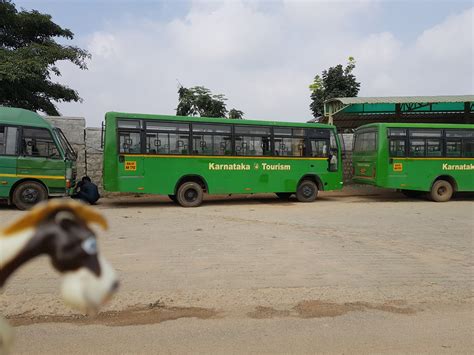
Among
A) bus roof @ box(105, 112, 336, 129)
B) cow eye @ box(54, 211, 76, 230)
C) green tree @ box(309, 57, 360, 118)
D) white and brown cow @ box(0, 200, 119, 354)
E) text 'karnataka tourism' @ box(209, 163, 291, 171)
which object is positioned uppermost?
green tree @ box(309, 57, 360, 118)

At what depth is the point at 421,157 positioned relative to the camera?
14594 mm

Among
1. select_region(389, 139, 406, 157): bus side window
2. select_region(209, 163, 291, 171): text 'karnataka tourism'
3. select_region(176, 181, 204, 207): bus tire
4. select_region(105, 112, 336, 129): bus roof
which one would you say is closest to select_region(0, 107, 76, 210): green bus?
select_region(105, 112, 336, 129): bus roof

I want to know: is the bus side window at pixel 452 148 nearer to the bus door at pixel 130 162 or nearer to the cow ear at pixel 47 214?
the bus door at pixel 130 162

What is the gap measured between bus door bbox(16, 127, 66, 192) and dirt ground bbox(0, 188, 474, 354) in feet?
11.7

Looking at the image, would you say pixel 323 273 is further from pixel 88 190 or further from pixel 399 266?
pixel 88 190

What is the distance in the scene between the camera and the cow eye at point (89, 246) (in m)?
1.11

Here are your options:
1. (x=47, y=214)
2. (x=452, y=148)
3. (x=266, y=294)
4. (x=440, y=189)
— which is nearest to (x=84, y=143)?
(x=266, y=294)

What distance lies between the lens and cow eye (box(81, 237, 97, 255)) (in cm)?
111

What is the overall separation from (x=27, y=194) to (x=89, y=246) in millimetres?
11153

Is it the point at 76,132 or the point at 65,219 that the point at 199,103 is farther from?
the point at 65,219

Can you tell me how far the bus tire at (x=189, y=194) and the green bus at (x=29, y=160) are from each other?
3213mm

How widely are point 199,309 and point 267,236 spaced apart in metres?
3.83

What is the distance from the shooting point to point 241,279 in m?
5.08

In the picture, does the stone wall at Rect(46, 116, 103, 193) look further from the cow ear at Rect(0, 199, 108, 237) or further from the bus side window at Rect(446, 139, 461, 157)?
the cow ear at Rect(0, 199, 108, 237)
